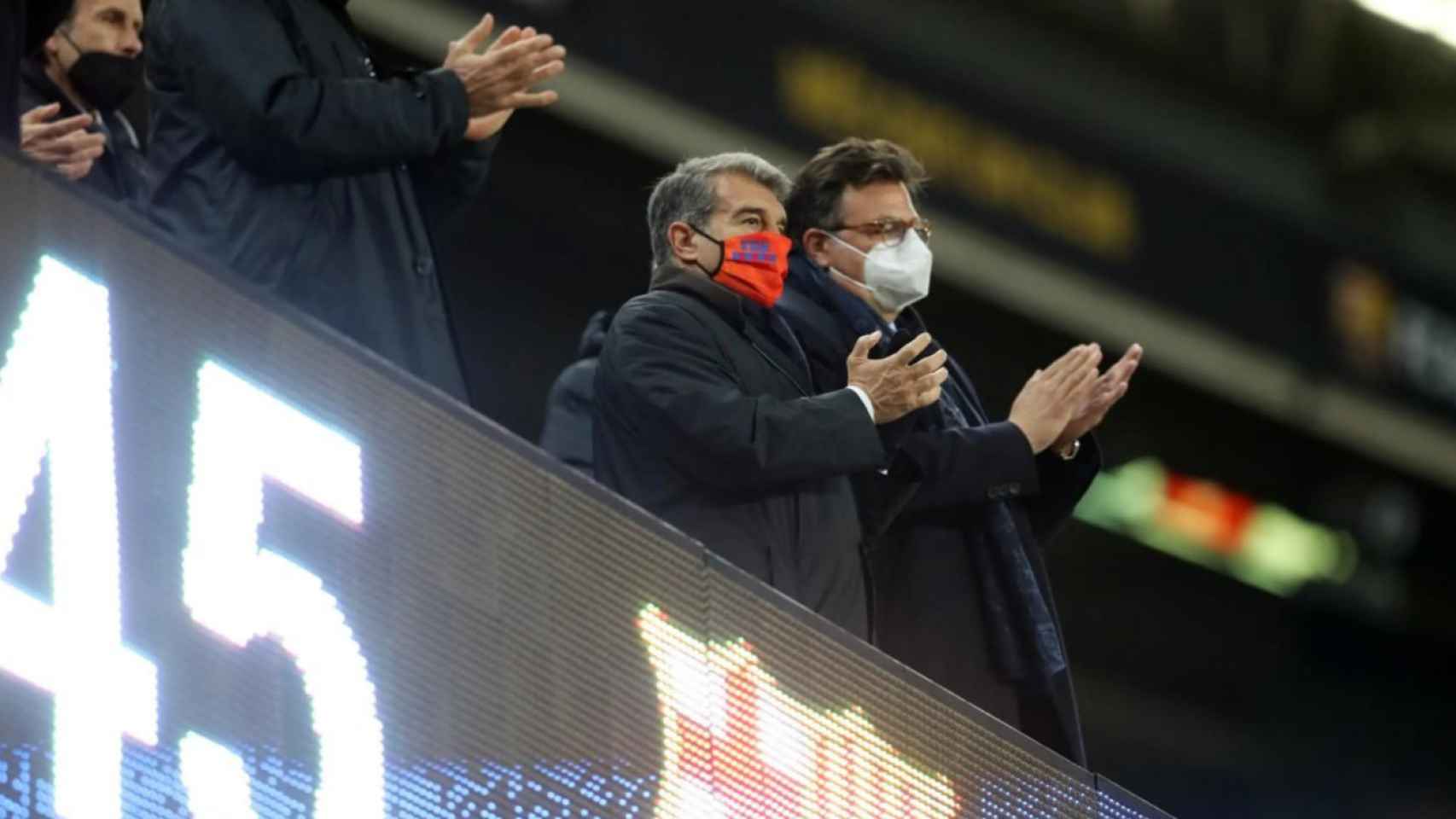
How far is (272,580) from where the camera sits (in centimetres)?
322

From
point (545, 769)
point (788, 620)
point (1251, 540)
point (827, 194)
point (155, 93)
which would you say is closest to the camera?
point (545, 769)

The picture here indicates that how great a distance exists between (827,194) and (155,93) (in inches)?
53.5

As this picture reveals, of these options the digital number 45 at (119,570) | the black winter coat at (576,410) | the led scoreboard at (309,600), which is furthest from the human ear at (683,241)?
the digital number 45 at (119,570)

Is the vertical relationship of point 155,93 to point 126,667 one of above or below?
above

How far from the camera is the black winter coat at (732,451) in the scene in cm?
457

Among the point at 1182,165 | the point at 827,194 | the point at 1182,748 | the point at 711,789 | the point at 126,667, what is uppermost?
the point at 1182,165

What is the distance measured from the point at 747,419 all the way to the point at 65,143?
3.44ft

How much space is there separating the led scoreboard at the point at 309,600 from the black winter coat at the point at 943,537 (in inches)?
49.6

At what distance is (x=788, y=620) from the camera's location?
12.8 ft

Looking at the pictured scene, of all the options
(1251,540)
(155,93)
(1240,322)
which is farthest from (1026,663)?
(1251,540)

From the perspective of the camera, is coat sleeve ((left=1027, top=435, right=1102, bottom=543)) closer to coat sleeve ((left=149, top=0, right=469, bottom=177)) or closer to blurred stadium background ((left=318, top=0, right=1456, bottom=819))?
coat sleeve ((left=149, top=0, right=469, bottom=177))

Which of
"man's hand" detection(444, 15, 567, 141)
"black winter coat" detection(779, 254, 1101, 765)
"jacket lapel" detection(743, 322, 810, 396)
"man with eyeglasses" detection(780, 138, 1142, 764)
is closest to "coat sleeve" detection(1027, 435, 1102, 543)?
"man with eyeglasses" detection(780, 138, 1142, 764)

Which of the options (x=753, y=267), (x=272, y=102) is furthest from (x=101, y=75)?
(x=753, y=267)

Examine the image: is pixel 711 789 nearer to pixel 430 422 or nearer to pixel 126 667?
pixel 430 422
